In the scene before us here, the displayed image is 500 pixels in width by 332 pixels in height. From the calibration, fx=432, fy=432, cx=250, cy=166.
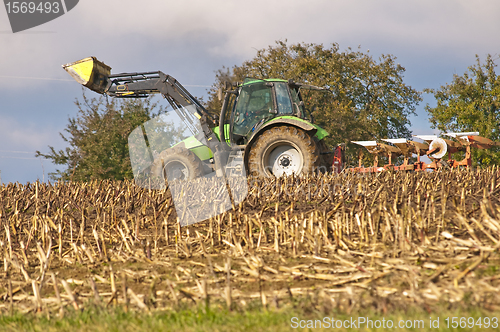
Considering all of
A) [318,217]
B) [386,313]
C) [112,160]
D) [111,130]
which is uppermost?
[111,130]

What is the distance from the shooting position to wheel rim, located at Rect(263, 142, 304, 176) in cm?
1004

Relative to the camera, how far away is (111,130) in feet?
62.3

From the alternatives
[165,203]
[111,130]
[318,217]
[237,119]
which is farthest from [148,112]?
[318,217]

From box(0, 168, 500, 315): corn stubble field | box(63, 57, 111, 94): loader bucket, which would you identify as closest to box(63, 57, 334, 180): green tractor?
box(63, 57, 111, 94): loader bucket

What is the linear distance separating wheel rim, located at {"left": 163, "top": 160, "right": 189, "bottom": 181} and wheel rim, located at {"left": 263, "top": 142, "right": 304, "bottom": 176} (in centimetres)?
224

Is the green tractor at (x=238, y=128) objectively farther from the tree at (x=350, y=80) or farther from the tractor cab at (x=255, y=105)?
the tree at (x=350, y=80)

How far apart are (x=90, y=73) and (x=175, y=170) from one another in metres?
3.32

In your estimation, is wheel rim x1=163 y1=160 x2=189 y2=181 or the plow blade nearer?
wheel rim x1=163 y1=160 x2=189 y2=181

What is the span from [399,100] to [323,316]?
1137 inches

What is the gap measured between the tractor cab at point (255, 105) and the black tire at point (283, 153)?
0.80 metres

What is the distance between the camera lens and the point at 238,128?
424 inches

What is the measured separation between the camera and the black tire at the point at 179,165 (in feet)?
35.3

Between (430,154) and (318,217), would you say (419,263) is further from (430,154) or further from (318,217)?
(430,154)

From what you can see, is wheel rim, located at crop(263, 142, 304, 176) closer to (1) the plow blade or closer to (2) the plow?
(2) the plow
